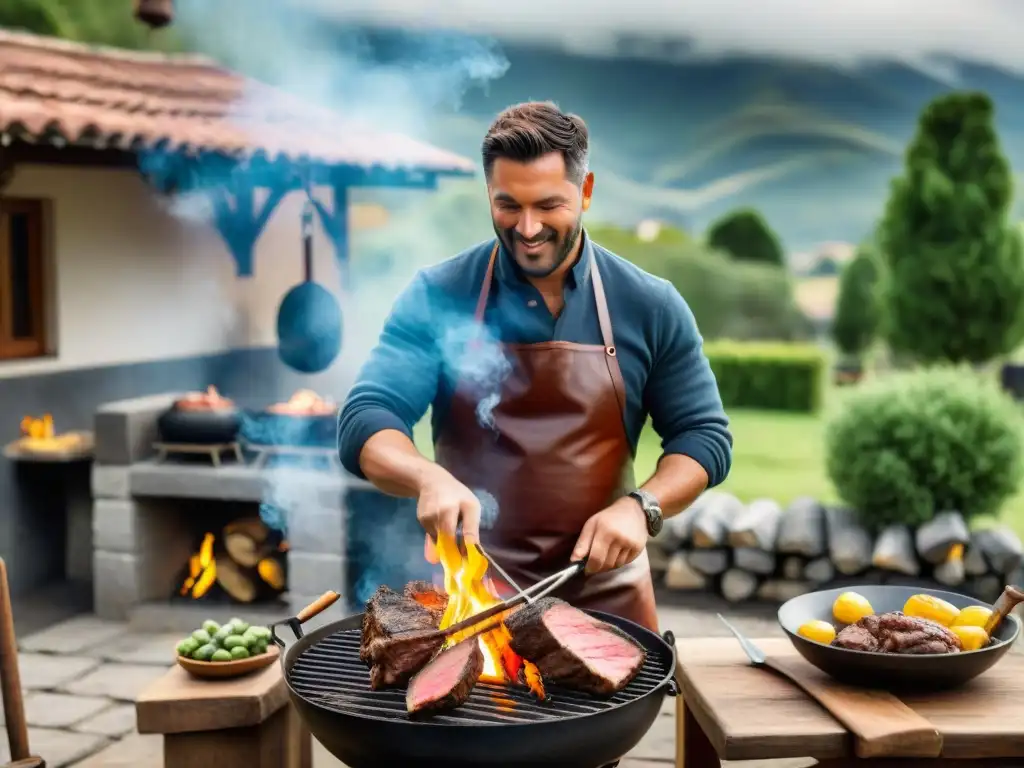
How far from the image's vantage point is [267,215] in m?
8.07

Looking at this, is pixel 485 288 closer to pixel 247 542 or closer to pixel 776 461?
pixel 247 542

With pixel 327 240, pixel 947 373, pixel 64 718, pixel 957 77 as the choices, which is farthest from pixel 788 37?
pixel 64 718

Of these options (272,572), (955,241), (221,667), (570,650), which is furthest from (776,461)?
(570,650)

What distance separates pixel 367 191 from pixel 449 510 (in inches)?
606

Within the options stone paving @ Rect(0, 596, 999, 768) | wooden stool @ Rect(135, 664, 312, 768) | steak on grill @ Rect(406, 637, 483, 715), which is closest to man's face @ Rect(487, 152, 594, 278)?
steak on grill @ Rect(406, 637, 483, 715)

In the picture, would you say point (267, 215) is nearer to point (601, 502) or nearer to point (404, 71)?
point (404, 71)

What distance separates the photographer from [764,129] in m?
19.8

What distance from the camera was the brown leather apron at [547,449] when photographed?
3043mm

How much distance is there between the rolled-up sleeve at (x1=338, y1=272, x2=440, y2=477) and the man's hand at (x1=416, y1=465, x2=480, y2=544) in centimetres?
33

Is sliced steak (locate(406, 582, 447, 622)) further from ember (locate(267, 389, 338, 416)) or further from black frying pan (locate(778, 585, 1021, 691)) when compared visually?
ember (locate(267, 389, 338, 416))

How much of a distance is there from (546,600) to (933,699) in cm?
95

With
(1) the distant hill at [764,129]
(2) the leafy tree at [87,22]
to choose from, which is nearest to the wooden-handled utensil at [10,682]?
(2) the leafy tree at [87,22]

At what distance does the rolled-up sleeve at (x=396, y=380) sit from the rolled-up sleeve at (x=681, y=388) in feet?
2.09

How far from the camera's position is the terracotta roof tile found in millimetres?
6238
